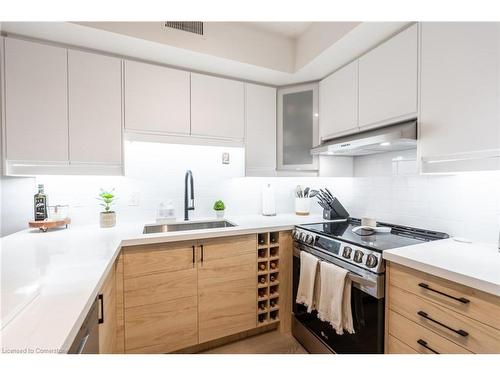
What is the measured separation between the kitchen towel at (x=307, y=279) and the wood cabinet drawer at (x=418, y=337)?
479 millimetres

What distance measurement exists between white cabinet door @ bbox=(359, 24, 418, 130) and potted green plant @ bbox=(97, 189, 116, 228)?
1.96 meters

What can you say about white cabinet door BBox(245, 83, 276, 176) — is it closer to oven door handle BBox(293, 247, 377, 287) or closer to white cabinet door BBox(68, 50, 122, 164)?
white cabinet door BBox(68, 50, 122, 164)

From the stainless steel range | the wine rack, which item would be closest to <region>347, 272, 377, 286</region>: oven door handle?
the stainless steel range

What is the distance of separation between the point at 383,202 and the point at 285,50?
5.00 feet

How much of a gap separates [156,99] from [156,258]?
1.16m

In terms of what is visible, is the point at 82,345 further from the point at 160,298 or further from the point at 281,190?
the point at 281,190

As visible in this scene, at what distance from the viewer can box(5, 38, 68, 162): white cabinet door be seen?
1.43 meters

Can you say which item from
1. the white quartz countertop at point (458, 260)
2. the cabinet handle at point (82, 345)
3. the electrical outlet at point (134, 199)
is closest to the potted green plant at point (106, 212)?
the electrical outlet at point (134, 199)

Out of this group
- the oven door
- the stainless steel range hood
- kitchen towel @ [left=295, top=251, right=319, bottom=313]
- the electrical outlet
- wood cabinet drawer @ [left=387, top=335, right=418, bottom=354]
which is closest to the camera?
wood cabinet drawer @ [left=387, top=335, right=418, bottom=354]

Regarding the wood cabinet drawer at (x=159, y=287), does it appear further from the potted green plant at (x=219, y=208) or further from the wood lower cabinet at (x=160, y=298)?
the potted green plant at (x=219, y=208)

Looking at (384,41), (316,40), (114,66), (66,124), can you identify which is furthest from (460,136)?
(66,124)

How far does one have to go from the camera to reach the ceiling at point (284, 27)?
1777 mm

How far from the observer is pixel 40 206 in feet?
5.23

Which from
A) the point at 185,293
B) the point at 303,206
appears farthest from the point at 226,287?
the point at 303,206
